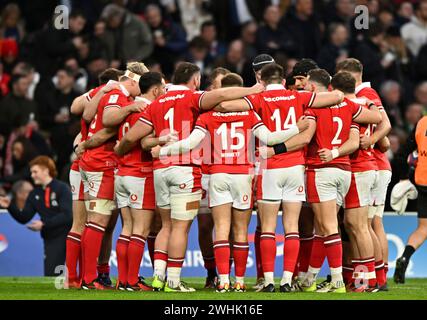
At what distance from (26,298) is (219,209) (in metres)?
2.27

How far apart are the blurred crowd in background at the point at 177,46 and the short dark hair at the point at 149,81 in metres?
6.75

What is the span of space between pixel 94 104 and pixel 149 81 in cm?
86

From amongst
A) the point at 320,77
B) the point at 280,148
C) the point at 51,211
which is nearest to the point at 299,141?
the point at 280,148

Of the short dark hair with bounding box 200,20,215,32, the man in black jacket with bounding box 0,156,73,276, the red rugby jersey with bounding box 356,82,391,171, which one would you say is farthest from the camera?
the short dark hair with bounding box 200,20,215,32

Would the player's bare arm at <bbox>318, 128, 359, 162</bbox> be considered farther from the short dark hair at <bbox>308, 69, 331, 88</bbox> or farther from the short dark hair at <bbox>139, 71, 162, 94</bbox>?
the short dark hair at <bbox>139, 71, 162, 94</bbox>

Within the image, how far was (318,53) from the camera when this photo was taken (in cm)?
2242

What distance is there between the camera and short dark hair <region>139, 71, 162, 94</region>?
1363 cm

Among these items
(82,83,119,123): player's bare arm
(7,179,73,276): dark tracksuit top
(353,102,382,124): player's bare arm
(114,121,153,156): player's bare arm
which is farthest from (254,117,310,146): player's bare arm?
(7,179,73,276): dark tracksuit top

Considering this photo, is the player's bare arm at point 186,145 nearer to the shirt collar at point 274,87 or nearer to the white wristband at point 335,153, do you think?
the shirt collar at point 274,87

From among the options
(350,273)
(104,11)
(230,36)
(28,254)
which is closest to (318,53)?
(230,36)

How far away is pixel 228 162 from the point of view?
13211mm

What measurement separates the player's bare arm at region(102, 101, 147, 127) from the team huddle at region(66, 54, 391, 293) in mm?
14

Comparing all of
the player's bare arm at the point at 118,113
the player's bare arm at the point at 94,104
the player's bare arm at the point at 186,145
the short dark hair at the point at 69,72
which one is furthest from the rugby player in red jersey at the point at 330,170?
the short dark hair at the point at 69,72
